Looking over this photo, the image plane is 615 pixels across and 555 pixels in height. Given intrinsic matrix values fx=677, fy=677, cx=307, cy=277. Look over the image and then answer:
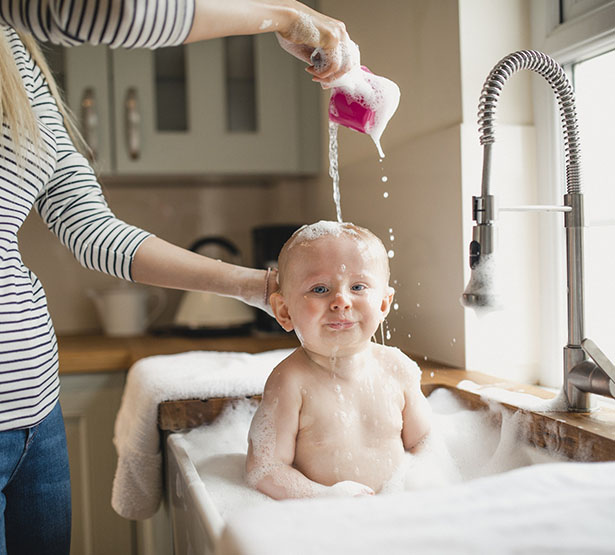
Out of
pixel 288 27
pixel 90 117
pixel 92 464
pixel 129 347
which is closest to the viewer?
pixel 288 27

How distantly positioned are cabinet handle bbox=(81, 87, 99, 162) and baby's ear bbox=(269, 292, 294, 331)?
130 centimetres

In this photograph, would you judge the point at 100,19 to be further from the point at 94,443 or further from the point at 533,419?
the point at 94,443

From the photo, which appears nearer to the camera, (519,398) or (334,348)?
(334,348)

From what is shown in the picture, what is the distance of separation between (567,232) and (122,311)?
1619 mm

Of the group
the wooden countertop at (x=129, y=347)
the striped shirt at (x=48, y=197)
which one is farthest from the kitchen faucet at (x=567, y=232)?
the wooden countertop at (x=129, y=347)

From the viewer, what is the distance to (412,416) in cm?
98

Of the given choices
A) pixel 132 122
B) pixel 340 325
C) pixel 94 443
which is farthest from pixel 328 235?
pixel 132 122

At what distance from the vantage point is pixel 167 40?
2.10 feet

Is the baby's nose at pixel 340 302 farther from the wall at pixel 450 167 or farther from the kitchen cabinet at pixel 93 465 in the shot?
the kitchen cabinet at pixel 93 465

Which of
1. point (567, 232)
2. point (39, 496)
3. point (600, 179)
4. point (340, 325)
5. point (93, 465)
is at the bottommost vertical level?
point (93, 465)

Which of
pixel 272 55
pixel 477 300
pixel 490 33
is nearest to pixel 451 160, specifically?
pixel 490 33

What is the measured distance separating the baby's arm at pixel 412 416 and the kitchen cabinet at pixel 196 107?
134 centimetres

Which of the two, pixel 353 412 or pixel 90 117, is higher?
pixel 90 117

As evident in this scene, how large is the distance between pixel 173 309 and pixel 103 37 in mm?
1919
